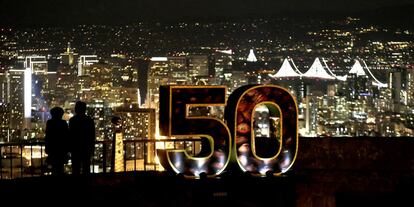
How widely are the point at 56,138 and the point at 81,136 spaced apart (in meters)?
0.39

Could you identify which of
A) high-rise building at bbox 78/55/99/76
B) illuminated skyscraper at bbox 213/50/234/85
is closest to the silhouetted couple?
illuminated skyscraper at bbox 213/50/234/85

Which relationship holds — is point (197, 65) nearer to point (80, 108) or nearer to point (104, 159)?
point (104, 159)

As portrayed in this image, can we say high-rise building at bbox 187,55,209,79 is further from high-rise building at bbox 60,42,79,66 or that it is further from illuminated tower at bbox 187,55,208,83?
high-rise building at bbox 60,42,79,66

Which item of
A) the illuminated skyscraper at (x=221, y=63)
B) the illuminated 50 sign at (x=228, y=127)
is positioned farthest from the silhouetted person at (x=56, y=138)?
the illuminated skyscraper at (x=221, y=63)

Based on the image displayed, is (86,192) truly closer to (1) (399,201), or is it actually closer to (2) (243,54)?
(1) (399,201)

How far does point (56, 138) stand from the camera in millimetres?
9383

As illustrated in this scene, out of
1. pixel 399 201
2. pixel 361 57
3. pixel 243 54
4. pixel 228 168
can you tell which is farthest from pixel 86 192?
pixel 361 57

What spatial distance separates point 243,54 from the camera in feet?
103

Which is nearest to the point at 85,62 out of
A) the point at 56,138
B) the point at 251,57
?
the point at 251,57

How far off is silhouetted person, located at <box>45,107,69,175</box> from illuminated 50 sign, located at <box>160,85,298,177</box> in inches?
59.6

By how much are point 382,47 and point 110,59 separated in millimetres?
15542

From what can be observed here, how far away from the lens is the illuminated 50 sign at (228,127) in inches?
364

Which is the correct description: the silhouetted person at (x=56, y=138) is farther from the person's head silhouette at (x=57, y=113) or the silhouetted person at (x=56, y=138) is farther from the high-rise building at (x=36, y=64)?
the high-rise building at (x=36, y=64)

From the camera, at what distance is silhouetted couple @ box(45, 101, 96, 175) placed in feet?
30.7
